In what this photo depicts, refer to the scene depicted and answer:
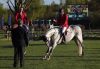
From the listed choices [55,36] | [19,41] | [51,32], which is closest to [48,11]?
[55,36]

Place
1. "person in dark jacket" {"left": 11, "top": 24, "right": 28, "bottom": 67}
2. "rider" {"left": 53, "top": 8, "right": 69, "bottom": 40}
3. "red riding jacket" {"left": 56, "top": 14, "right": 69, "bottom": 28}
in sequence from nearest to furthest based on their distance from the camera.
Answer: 1. "person in dark jacket" {"left": 11, "top": 24, "right": 28, "bottom": 67}
2. "rider" {"left": 53, "top": 8, "right": 69, "bottom": 40}
3. "red riding jacket" {"left": 56, "top": 14, "right": 69, "bottom": 28}

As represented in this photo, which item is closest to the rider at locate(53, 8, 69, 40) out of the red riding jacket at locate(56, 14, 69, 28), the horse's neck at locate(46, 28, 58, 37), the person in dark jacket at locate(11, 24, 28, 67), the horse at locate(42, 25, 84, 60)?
the red riding jacket at locate(56, 14, 69, 28)

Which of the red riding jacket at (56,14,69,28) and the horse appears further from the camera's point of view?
the red riding jacket at (56,14,69,28)

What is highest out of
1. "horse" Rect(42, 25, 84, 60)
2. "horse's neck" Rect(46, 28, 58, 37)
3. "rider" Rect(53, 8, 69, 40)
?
"rider" Rect(53, 8, 69, 40)

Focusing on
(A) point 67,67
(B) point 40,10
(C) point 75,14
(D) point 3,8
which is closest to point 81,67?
(A) point 67,67

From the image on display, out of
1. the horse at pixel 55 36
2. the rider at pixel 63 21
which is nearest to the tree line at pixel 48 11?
the horse at pixel 55 36

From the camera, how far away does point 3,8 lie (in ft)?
424

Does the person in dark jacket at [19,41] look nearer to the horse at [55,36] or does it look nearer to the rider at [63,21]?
the horse at [55,36]

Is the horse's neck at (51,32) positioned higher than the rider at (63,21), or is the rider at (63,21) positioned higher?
the rider at (63,21)

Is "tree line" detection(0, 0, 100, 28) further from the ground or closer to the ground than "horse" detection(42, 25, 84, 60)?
closer to the ground

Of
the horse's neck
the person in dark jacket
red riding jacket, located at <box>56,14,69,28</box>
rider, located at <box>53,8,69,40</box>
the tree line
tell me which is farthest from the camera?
the tree line

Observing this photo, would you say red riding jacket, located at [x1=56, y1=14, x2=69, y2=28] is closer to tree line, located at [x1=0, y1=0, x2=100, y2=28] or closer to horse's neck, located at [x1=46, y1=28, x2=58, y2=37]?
horse's neck, located at [x1=46, y1=28, x2=58, y2=37]

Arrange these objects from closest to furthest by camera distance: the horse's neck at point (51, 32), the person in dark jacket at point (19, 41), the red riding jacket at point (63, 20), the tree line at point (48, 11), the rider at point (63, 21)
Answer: the person in dark jacket at point (19, 41)
the horse's neck at point (51, 32)
the rider at point (63, 21)
the red riding jacket at point (63, 20)
the tree line at point (48, 11)

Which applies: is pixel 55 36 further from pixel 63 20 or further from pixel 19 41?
pixel 19 41
